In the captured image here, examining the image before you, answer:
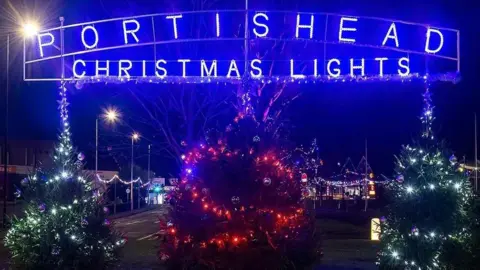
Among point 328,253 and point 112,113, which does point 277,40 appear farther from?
point 112,113

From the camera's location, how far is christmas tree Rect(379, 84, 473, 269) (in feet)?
33.8

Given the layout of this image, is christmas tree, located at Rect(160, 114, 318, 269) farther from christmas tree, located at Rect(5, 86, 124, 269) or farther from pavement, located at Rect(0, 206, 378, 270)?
christmas tree, located at Rect(5, 86, 124, 269)

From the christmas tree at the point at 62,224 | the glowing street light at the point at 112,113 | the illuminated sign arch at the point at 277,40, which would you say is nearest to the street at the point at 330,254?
the christmas tree at the point at 62,224

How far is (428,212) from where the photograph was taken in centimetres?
1041

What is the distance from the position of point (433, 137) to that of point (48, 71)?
10.8m

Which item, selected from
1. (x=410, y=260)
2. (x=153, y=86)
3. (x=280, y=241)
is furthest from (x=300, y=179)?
(x=153, y=86)

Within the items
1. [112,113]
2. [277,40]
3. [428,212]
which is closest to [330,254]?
[277,40]

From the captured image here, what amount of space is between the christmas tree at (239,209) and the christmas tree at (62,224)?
2.26m

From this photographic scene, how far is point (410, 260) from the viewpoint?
34.0 ft

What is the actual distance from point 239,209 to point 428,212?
3.58 metres

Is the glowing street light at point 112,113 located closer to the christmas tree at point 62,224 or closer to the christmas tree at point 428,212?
the christmas tree at point 62,224

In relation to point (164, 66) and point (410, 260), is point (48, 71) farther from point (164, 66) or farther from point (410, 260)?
point (410, 260)

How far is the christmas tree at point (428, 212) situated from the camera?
1030 cm

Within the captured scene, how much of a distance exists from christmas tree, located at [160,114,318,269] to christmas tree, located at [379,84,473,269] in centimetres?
205
